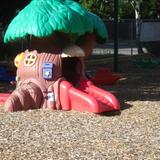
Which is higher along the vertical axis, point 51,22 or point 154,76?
point 51,22

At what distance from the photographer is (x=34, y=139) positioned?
317 inches

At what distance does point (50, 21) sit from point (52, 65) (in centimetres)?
84

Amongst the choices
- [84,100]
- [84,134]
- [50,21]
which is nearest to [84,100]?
[84,100]

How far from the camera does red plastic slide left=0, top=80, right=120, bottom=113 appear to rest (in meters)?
10.2

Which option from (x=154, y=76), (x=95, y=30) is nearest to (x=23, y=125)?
(x=95, y=30)

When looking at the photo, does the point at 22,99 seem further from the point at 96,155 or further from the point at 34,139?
the point at 96,155

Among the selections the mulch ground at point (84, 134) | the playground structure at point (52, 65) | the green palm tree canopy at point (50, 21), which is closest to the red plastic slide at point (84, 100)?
the playground structure at point (52, 65)

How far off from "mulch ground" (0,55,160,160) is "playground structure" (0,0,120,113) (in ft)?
0.86

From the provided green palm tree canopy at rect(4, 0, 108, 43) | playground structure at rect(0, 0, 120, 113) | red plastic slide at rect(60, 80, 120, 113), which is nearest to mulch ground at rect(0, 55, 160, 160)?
red plastic slide at rect(60, 80, 120, 113)

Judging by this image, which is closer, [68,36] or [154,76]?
[68,36]

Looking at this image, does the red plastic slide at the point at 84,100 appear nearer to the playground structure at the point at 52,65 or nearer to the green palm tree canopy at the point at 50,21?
the playground structure at the point at 52,65

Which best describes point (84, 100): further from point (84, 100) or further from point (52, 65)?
point (52, 65)

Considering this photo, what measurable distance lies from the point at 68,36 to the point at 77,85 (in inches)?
41.0

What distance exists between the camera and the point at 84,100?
33.8 feet
